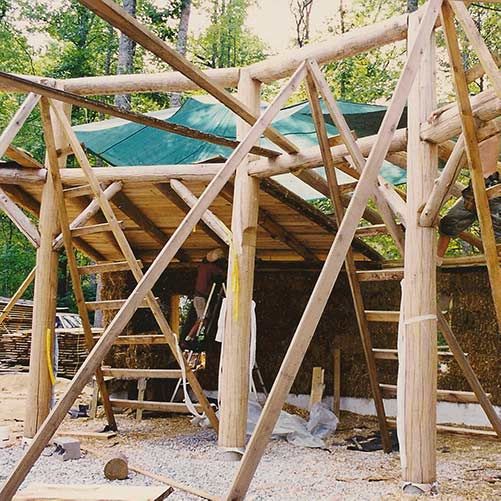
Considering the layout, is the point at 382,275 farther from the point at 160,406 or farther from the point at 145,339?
the point at 160,406

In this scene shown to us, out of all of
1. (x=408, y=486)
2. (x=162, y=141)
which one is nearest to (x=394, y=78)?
(x=162, y=141)

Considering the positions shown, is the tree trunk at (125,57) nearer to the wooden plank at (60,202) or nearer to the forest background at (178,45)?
the forest background at (178,45)

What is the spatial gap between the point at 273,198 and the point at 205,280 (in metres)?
2.09

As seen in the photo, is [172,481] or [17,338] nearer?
[172,481]

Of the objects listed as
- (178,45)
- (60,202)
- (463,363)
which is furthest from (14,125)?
(178,45)

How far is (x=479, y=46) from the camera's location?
3514mm

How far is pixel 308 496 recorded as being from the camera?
14.0 feet

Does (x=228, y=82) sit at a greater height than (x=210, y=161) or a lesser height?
greater

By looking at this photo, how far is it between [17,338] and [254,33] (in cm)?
1762

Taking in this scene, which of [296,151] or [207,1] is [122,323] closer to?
[296,151]

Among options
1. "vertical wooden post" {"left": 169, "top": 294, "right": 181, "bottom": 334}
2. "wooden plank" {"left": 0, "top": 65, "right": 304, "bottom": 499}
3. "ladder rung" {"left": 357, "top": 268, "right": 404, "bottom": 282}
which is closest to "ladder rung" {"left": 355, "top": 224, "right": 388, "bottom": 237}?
"ladder rung" {"left": 357, "top": 268, "right": 404, "bottom": 282}

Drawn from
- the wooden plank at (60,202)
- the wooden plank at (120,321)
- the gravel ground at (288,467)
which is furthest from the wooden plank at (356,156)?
the wooden plank at (60,202)

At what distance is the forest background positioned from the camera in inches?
656

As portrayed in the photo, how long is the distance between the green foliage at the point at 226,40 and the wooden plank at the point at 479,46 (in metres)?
20.4
